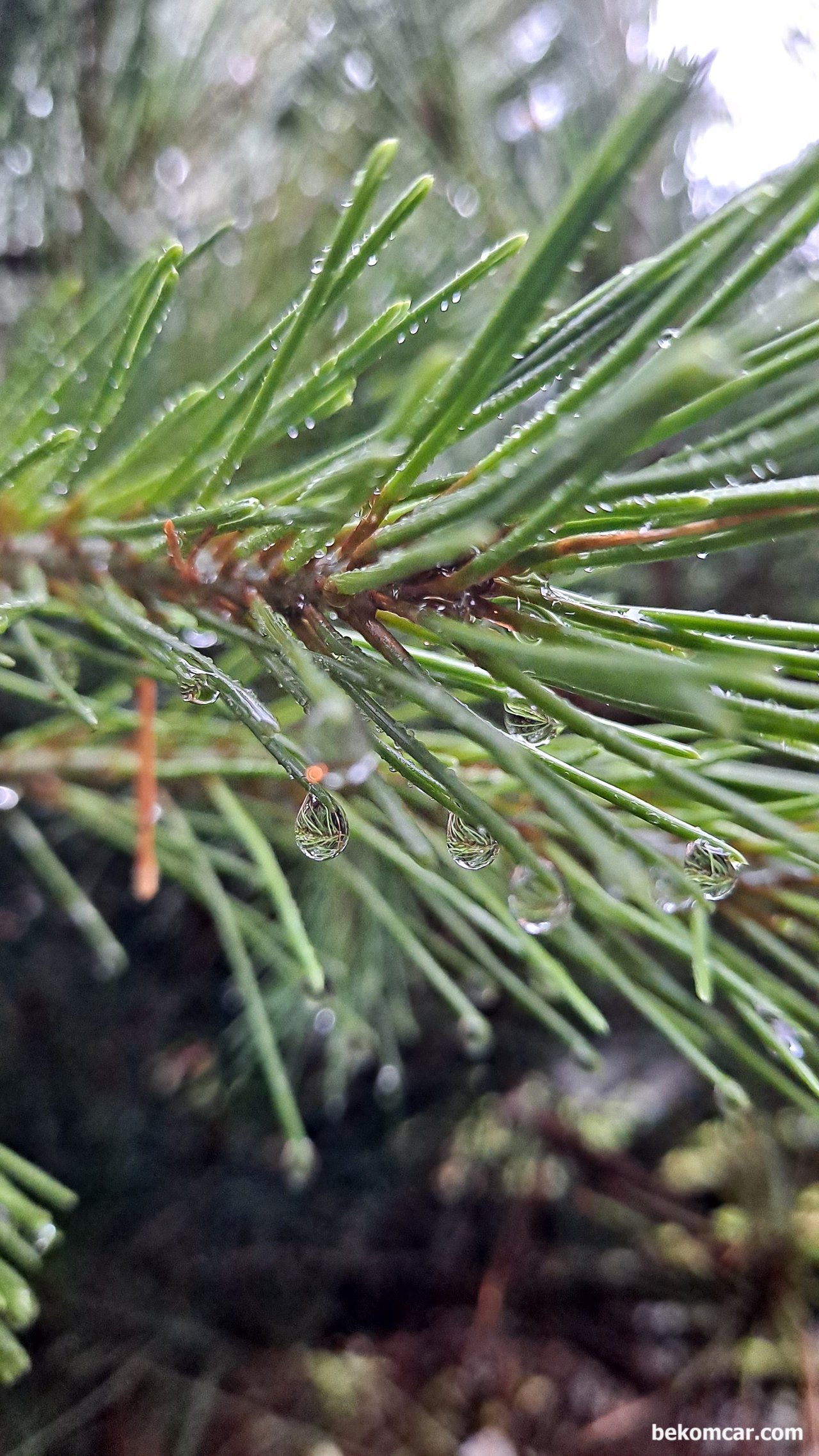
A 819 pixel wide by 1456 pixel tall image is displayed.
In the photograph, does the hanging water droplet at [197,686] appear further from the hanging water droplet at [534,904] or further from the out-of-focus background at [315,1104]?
the out-of-focus background at [315,1104]

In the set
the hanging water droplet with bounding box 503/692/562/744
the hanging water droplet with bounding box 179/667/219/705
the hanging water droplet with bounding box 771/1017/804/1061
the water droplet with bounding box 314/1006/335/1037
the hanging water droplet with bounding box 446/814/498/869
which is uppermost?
the hanging water droplet with bounding box 179/667/219/705

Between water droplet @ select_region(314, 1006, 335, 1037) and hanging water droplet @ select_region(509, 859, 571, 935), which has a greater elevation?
hanging water droplet @ select_region(509, 859, 571, 935)

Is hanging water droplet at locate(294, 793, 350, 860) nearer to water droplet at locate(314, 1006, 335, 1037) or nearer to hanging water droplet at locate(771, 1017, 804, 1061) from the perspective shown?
hanging water droplet at locate(771, 1017, 804, 1061)

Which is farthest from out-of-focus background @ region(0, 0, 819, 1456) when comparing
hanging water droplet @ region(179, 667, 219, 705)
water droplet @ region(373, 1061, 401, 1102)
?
hanging water droplet @ region(179, 667, 219, 705)

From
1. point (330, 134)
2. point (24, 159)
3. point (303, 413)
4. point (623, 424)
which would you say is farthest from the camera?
point (330, 134)

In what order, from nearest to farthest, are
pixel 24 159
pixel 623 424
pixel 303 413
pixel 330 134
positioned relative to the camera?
pixel 623 424 < pixel 303 413 < pixel 24 159 < pixel 330 134

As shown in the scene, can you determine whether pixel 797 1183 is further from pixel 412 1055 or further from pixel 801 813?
pixel 801 813

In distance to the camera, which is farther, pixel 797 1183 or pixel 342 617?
pixel 797 1183

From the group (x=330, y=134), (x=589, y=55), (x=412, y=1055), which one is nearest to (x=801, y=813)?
(x=412, y=1055)

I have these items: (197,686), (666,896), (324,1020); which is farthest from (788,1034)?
(324,1020)
